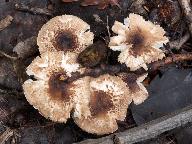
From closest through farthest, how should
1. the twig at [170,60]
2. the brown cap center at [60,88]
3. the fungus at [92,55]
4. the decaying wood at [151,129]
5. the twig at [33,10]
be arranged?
the decaying wood at [151,129]
the brown cap center at [60,88]
the fungus at [92,55]
the twig at [170,60]
the twig at [33,10]

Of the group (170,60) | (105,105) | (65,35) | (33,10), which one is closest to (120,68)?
(105,105)

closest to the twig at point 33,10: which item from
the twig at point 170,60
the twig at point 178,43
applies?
the twig at point 170,60

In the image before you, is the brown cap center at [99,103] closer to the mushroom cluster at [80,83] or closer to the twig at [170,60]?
the mushroom cluster at [80,83]

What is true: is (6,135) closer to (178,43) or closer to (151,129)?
(151,129)

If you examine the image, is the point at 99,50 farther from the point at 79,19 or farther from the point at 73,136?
the point at 73,136

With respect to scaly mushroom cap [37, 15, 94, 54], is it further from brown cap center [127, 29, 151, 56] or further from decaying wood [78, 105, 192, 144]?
decaying wood [78, 105, 192, 144]

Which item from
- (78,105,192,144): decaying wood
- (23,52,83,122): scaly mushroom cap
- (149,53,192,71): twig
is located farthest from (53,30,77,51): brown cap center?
(78,105,192,144): decaying wood
